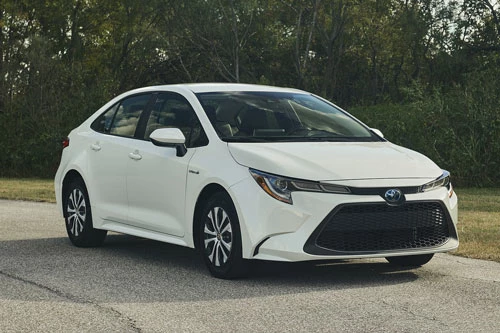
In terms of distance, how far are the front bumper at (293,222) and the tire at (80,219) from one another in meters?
2.91

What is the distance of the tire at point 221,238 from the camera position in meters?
8.21

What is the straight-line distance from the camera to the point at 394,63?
5400 cm

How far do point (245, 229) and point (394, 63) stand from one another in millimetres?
46936

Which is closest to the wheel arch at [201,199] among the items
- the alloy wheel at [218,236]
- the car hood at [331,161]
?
the alloy wheel at [218,236]

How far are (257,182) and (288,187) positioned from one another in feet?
0.88

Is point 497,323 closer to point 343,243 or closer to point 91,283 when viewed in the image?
point 343,243

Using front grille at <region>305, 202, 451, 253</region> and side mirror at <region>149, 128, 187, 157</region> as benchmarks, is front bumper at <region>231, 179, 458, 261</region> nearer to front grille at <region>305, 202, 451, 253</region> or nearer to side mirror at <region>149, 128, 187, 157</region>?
front grille at <region>305, 202, 451, 253</region>

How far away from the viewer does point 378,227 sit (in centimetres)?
801

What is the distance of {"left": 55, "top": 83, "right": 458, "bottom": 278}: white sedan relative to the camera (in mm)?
7926

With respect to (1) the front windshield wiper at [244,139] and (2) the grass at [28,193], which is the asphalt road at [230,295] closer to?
(1) the front windshield wiper at [244,139]

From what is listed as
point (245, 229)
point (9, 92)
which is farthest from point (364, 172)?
point (9, 92)

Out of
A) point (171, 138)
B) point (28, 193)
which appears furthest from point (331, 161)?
point (28, 193)

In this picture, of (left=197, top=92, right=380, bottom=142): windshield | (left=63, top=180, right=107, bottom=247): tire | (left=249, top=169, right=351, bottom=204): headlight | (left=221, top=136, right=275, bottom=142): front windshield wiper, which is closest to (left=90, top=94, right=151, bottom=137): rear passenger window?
(left=63, top=180, right=107, bottom=247): tire

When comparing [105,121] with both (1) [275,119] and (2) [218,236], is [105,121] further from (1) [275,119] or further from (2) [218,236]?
(2) [218,236]
